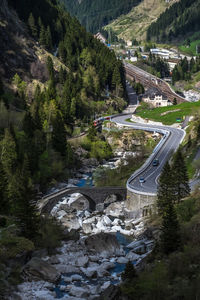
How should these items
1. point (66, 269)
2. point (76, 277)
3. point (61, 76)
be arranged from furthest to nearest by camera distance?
point (61, 76), point (66, 269), point (76, 277)

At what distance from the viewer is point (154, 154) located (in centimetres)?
9169

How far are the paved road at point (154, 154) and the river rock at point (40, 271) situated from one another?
23.5m

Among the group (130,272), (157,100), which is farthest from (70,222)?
(157,100)

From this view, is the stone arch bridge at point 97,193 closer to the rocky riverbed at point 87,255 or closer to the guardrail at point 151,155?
the rocky riverbed at point 87,255

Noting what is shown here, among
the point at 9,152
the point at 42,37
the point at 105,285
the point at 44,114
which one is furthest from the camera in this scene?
the point at 42,37

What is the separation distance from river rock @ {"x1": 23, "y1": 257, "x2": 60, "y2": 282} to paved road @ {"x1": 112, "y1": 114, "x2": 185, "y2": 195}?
23.5 meters

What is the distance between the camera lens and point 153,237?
177 ft

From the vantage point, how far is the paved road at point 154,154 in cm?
7050

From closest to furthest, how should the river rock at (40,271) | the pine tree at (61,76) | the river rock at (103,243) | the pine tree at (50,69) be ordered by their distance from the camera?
the river rock at (40,271), the river rock at (103,243), the pine tree at (50,69), the pine tree at (61,76)

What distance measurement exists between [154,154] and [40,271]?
50689 mm

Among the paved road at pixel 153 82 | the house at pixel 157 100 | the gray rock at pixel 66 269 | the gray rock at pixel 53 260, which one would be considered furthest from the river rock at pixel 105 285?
the paved road at pixel 153 82

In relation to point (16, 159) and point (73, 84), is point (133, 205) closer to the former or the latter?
point (16, 159)

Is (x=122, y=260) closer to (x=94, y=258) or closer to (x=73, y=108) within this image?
(x=94, y=258)

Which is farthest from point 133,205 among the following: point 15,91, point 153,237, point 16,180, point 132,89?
point 132,89
